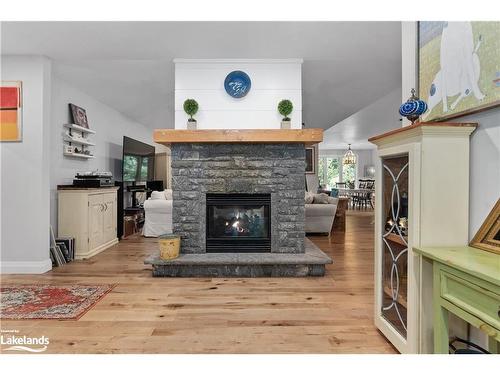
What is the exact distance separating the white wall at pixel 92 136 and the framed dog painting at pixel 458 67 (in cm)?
419

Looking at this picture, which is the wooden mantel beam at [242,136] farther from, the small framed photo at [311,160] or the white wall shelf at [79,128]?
the small framed photo at [311,160]

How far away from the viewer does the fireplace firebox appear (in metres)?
3.52

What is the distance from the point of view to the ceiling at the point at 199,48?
2725mm

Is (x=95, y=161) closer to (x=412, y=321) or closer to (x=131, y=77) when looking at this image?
(x=131, y=77)

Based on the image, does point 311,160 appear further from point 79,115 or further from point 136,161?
point 79,115

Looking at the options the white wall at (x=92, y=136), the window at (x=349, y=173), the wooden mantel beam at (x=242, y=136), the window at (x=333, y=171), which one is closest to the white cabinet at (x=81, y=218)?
the white wall at (x=92, y=136)

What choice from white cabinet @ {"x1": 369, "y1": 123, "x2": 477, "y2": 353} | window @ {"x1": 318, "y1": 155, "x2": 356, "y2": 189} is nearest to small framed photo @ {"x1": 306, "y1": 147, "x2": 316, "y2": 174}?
window @ {"x1": 318, "y1": 155, "x2": 356, "y2": 189}

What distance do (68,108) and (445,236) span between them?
475cm

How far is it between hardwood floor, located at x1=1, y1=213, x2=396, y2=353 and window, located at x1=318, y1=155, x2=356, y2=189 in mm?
10838

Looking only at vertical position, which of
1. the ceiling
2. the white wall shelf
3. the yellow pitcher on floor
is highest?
the ceiling

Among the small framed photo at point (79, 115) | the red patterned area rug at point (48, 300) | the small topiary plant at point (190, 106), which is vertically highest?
the small framed photo at point (79, 115)

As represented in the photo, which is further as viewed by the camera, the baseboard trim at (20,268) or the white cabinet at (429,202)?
the baseboard trim at (20,268)

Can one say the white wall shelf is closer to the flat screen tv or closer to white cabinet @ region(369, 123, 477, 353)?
the flat screen tv
